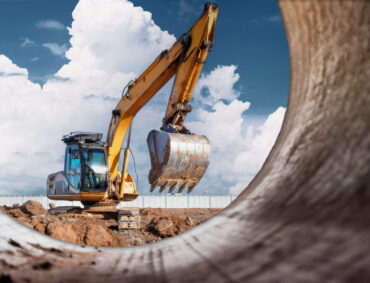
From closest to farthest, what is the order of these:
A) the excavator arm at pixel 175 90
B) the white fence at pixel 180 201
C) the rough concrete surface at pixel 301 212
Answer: the rough concrete surface at pixel 301 212, the excavator arm at pixel 175 90, the white fence at pixel 180 201

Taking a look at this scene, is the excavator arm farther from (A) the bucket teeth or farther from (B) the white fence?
(B) the white fence

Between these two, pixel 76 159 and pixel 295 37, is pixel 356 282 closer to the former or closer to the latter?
pixel 295 37

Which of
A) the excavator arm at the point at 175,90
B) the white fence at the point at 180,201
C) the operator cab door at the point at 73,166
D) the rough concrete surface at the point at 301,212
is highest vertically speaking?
the excavator arm at the point at 175,90

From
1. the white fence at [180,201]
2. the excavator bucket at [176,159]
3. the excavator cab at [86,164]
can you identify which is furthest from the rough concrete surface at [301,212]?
the white fence at [180,201]

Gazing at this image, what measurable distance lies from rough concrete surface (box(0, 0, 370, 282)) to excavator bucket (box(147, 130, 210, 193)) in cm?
430

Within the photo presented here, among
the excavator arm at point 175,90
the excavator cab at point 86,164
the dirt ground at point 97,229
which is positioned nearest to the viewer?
the excavator arm at point 175,90

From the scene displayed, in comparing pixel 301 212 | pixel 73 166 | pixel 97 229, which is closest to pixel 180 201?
pixel 73 166

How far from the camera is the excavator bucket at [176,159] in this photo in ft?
19.0

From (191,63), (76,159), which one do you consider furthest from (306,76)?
(76,159)

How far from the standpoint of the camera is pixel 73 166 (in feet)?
29.1

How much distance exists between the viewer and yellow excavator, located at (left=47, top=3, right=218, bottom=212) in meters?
5.96

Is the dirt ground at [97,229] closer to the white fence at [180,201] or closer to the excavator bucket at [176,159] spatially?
the excavator bucket at [176,159]

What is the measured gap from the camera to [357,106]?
3.17 feet

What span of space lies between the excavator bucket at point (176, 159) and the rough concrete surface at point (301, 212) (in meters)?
4.30
